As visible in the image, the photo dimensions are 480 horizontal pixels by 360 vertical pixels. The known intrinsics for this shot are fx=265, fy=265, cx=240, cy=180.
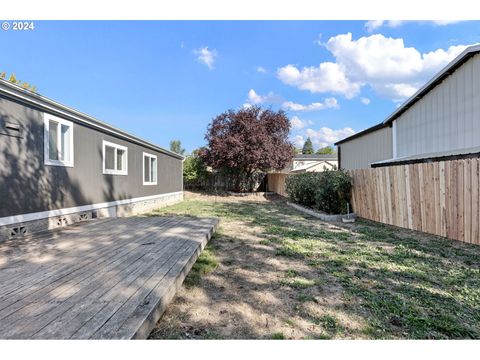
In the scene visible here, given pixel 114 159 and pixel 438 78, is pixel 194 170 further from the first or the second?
pixel 438 78

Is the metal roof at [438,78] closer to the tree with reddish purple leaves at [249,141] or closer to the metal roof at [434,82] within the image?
the metal roof at [434,82]

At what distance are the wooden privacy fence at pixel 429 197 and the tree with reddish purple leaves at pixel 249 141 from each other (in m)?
9.25

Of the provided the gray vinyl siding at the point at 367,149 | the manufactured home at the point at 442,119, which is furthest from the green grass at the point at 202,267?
the gray vinyl siding at the point at 367,149

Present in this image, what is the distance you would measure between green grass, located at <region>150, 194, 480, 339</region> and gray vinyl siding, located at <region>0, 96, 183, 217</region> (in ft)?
11.5

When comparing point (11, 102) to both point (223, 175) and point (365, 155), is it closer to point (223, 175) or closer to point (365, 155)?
point (365, 155)

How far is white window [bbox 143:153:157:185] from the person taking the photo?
34.7 feet

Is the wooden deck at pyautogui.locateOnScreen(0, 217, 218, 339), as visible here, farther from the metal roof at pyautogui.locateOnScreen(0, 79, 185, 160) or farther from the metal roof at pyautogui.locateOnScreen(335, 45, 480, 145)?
the metal roof at pyautogui.locateOnScreen(335, 45, 480, 145)

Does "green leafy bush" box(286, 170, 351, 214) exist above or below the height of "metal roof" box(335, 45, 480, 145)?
below

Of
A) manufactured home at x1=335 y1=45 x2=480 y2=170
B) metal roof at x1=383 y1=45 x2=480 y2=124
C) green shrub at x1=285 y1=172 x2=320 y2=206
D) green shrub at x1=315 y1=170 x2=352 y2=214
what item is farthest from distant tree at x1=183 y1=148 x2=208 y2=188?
metal roof at x1=383 y1=45 x2=480 y2=124

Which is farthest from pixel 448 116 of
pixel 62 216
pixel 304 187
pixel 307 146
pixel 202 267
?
pixel 307 146

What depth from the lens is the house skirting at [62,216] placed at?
4502 millimetres

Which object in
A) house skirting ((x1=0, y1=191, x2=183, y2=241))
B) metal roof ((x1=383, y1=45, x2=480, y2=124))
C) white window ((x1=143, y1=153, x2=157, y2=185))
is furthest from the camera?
white window ((x1=143, y1=153, x2=157, y2=185))
